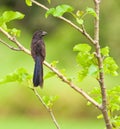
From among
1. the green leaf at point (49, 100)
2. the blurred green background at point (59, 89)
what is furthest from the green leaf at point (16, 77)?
the blurred green background at point (59, 89)

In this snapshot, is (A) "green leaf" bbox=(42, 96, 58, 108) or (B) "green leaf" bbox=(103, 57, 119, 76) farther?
(A) "green leaf" bbox=(42, 96, 58, 108)

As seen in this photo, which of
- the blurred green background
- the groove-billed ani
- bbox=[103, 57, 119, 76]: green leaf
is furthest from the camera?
the blurred green background

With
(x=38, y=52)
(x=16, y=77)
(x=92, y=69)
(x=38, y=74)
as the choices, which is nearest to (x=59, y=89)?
(x=38, y=52)

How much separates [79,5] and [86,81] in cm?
504

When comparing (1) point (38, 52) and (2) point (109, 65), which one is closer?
(2) point (109, 65)

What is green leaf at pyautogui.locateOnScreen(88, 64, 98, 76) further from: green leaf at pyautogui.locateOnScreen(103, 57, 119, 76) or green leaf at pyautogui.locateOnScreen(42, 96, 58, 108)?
green leaf at pyautogui.locateOnScreen(42, 96, 58, 108)

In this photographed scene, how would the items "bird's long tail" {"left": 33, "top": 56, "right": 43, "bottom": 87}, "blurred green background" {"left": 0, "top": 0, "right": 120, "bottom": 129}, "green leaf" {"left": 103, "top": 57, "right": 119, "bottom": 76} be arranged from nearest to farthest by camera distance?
"green leaf" {"left": 103, "top": 57, "right": 119, "bottom": 76} → "bird's long tail" {"left": 33, "top": 56, "right": 43, "bottom": 87} → "blurred green background" {"left": 0, "top": 0, "right": 120, "bottom": 129}

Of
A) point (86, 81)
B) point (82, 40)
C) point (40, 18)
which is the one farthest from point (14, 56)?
point (40, 18)

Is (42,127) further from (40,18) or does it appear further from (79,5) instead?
(40,18)

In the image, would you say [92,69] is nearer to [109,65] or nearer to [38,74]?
[109,65]

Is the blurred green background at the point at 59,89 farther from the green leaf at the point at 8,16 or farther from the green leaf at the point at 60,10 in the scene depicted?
the green leaf at the point at 60,10

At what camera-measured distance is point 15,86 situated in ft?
57.5

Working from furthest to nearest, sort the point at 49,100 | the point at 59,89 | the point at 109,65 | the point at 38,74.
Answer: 1. the point at 59,89
2. the point at 49,100
3. the point at 38,74
4. the point at 109,65

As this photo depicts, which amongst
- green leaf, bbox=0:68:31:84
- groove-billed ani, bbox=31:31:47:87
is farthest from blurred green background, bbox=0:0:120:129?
green leaf, bbox=0:68:31:84
